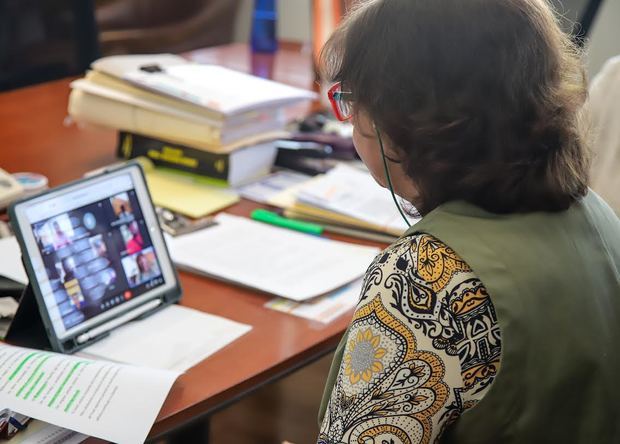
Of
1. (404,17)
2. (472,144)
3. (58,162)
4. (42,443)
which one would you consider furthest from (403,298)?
(58,162)

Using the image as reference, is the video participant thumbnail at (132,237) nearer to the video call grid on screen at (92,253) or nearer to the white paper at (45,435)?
the video call grid on screen at (92,253)

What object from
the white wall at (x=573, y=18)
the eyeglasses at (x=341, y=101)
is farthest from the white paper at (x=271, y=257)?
the white wall at (x=573, y=18)

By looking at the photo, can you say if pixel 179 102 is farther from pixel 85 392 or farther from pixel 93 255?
pixel 85 392

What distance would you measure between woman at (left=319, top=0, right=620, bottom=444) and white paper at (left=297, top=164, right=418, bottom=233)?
2.14 ft

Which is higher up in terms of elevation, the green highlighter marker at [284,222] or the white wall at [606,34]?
the green highlighter marker at [284,222]

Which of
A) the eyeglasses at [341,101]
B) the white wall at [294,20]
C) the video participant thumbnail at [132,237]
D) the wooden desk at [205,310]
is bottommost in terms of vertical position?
the white wall at [294,20]

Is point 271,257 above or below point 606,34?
above

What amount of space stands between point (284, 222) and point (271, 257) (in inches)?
5.8

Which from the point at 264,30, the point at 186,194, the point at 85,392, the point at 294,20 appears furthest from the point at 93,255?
the point at 294,20

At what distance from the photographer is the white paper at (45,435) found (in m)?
0.97

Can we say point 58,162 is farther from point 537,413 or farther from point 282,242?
point 537,413

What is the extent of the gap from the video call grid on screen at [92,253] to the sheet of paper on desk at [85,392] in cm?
10

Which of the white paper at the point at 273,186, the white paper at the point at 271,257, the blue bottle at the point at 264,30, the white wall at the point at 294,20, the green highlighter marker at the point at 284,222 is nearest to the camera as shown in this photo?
the white paper at the point at 271,257

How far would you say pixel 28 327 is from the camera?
1191 millimetres
